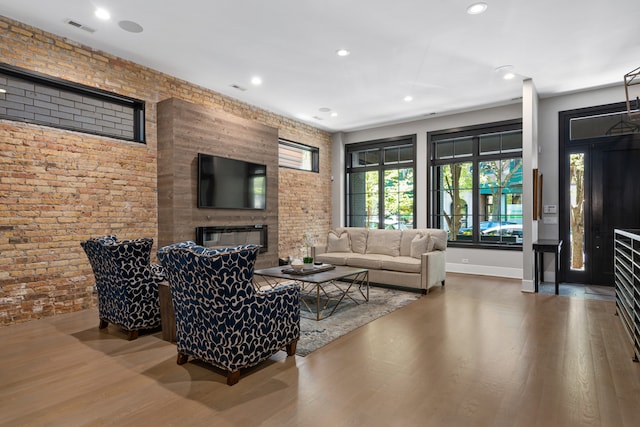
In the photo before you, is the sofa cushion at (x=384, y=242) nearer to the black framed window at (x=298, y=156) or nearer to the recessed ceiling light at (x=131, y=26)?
the black framed window at (x=298, y=156)

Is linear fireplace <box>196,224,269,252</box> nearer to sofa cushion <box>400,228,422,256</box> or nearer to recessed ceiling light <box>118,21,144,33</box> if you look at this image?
sofa cushion <box>400,228,422,256</box>

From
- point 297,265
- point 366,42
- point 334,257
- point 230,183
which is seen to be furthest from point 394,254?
point 366,42

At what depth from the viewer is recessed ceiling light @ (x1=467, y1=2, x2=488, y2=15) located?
3.51 metres

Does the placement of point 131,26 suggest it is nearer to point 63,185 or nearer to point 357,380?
point 63,185

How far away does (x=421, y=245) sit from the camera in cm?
570

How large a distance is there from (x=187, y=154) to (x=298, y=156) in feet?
10.7

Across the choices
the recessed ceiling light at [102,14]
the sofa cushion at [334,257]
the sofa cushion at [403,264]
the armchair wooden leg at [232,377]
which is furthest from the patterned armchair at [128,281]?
the sofa cushion at [403,264]

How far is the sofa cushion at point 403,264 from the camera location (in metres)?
5.34

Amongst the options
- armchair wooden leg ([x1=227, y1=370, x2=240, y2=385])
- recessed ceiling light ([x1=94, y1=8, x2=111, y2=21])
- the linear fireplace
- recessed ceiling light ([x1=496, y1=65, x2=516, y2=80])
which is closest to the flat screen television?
the linear fireplace

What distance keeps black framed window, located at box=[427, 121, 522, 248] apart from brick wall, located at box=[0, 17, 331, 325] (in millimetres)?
5371

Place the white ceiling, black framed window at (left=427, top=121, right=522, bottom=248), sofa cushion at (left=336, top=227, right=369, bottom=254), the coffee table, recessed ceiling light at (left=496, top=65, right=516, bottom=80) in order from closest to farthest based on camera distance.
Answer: the white ceiling < the coffee table < recessed ceiling light at (left=496, top=65, right=516, bottom=80) < sofa cushion at (left=336, top=227, right=369, bottom=254) < black framed window at (left=427, top=121, right=522, bottom=248)

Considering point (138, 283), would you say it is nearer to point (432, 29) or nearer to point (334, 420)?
point (334, 420)

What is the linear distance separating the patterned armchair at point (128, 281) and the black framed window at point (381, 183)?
5897mm

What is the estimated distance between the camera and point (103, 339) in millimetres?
3398
